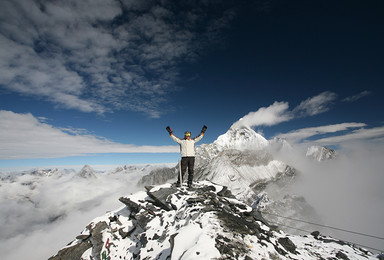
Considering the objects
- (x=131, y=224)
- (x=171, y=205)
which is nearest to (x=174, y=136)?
(x=171, y=205)

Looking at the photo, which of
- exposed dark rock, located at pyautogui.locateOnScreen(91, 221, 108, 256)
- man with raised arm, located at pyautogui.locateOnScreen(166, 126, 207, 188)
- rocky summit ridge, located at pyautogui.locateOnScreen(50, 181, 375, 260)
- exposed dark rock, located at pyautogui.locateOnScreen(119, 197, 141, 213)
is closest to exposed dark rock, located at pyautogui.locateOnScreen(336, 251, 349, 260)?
rocky summit ridge, located at pyautogui.locateOnScreen(50, 181, 375, 260)

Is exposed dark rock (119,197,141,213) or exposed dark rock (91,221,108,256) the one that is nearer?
exposed dark rock (91,221,108,256)

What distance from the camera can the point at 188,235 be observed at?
841 centimetres

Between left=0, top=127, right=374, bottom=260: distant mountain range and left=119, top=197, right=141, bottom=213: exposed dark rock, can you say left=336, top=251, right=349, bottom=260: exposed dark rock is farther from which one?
left=119, top=197, right=141, bottom=213: exposed dark rock

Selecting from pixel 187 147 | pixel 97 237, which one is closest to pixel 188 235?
pixel 187 147

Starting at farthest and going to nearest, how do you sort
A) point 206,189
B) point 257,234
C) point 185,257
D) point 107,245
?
point 206,189 < point 107,245 < point 257,234 < point 185,257

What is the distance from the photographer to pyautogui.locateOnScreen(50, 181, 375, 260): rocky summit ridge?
26.4 feet

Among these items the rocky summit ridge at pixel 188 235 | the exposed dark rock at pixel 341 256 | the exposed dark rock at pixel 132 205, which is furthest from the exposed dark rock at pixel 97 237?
the exposed dark rock at pixel 341 256

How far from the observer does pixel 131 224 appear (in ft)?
49.7

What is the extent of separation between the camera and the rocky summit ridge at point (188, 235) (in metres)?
8.05

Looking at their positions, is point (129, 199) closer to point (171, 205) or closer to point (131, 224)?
point (131, 224)

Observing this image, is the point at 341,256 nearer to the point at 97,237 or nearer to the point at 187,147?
the point at 187,147

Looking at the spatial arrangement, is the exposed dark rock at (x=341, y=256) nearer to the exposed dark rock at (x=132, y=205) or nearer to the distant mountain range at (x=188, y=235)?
the distant mountain range at (x=188, y=235)

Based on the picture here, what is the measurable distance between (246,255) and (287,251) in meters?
5.03
